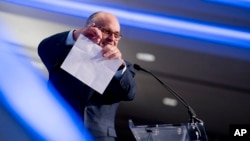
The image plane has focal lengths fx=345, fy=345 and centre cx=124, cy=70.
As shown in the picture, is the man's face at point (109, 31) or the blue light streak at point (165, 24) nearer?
the man's face at point (109, 31)

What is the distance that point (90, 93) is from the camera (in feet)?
2.26

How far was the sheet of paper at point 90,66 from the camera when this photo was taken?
0.61 m

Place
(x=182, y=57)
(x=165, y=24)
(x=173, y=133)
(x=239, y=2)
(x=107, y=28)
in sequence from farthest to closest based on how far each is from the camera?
(x=182, y=57) < (x=165, y=24) < (x=239, y=2) < (x=107, y=28) < (x=173, y=133)

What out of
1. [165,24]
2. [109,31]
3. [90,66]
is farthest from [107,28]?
[165,24]

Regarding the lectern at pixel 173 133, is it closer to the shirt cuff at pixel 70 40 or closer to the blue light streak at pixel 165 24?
the shirt cuff at pixel 70 40

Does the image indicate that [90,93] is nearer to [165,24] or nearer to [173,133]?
[173,133]

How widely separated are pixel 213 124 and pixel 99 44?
1.80 meters

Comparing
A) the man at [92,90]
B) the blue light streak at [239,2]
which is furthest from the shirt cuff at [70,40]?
the blue light streak at [239,2]

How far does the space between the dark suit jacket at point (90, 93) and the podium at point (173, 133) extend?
4.1 inches

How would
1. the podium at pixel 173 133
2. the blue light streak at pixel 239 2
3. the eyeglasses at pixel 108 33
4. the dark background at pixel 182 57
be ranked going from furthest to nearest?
1. the dark background at pixel 182 57
2. the blue light streak at pixel 239 2
3. the eyeglasses at pixel 108 33
4. the podium at pixel 173 133

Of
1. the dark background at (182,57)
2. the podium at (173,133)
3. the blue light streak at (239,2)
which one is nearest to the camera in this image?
the podium at (173,133)

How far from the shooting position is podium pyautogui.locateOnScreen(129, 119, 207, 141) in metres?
0.59

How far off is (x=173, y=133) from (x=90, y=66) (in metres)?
0.19

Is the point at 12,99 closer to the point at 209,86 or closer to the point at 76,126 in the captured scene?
the point at 76,126
